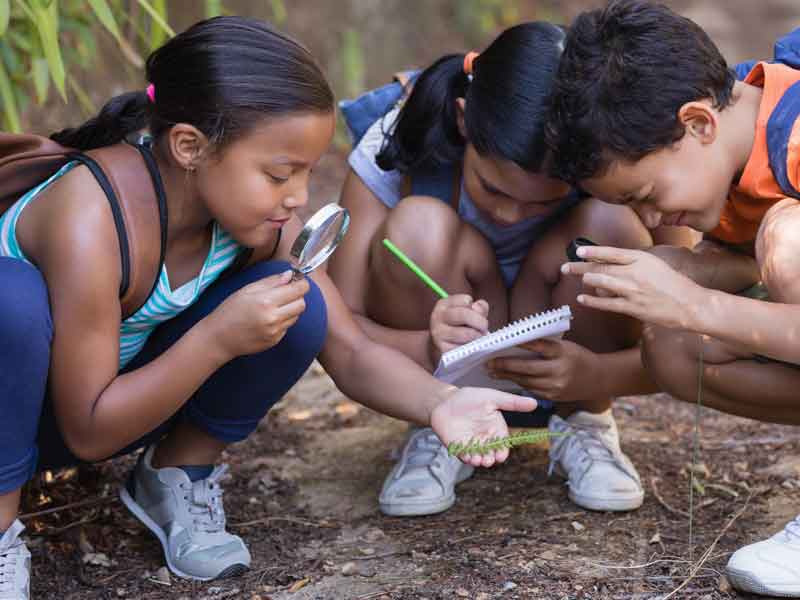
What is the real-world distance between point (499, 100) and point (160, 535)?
923 mm

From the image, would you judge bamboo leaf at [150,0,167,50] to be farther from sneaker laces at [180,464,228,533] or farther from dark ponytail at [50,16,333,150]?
sneaker laces at [180,464,228,533]

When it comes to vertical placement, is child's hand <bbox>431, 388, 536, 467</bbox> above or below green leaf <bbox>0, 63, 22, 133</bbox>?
below

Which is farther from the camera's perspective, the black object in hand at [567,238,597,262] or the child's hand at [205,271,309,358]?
the black object in hand at [567,238,597,262]

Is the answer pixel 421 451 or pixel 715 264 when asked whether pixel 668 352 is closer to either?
pixel 715 264

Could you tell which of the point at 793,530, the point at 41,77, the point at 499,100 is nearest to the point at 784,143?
the point at 499,100

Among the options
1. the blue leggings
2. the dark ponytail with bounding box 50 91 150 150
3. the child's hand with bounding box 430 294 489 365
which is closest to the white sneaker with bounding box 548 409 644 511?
the child's hand with bounding box 430 294 489 365

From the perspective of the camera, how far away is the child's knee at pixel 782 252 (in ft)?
5.24

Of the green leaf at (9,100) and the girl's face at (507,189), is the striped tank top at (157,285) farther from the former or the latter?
the green leaf at (9,100)

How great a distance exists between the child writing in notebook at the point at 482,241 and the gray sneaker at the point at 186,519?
1.07 ft

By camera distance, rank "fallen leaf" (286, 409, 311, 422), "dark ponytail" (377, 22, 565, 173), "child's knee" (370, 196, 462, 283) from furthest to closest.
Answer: "fallen leaf" (286, 409, 311, 422)
"child's knee" (370, 196, 462, 283)
"dark ponytail" (377, 22, 565, 173)

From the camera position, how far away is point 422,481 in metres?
2.00

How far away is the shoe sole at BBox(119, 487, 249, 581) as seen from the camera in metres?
1.74

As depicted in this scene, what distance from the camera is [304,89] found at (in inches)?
63.2

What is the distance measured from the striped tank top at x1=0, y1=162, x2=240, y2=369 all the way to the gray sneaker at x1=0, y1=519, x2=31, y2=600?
0.33 m
